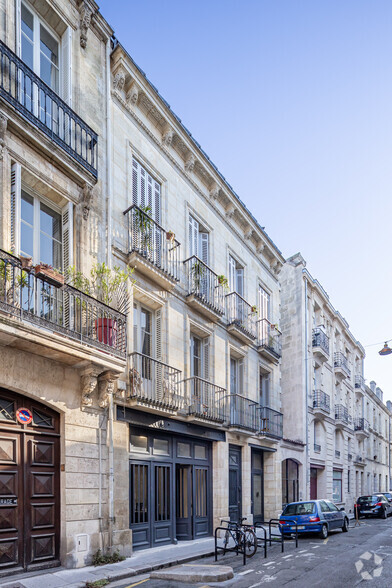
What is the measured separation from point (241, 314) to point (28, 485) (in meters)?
10.6

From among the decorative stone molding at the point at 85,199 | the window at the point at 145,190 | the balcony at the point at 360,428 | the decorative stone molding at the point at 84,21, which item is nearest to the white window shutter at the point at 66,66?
the decorative stone molding at the point at 84,21

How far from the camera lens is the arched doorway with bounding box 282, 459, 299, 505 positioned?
78.6 ft

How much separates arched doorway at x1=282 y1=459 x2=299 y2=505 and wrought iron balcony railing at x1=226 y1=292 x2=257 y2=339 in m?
7.30

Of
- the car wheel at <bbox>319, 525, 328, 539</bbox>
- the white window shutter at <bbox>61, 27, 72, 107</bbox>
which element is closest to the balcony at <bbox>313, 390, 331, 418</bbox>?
the car wheel at <bbox>319, 525, 328, 539</bbox>

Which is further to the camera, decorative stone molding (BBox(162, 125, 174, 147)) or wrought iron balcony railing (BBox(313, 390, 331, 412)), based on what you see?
wrought iron balcony railing (BBox(313, 390, 331, 412))

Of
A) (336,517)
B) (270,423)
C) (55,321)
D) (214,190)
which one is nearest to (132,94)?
(214,190)

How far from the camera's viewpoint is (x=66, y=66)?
A: 1191 centimetres

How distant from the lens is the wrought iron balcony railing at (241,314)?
18203 mm

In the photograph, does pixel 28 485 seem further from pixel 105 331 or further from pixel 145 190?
pixel 145 190

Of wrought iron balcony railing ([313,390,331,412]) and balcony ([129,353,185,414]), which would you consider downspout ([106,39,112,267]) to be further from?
wrought iron balcony railing ([313,390,331,412])

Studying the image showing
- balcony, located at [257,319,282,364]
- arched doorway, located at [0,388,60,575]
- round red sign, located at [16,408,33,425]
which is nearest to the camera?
arched doorway, located at [0,388,60,575]

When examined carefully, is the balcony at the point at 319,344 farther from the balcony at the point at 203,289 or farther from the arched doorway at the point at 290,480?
the balcony at the point at 203,289

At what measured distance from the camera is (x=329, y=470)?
29.4m

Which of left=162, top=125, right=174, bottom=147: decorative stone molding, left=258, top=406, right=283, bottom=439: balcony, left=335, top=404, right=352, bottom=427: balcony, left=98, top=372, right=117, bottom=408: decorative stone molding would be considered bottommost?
left=335, top=404, right=352, bottom=427: balcony
